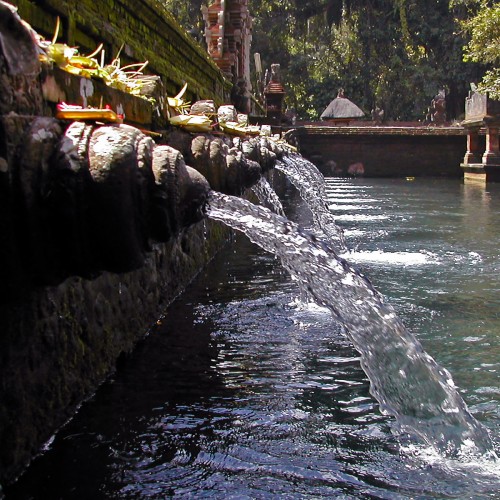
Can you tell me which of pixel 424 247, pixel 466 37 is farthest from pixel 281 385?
pixel 466 37

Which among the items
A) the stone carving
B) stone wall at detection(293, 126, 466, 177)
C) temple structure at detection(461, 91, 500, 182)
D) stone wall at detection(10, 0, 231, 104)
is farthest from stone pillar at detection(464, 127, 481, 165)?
stone wall at detection(10, 0, 231, 104)

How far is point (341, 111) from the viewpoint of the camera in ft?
111

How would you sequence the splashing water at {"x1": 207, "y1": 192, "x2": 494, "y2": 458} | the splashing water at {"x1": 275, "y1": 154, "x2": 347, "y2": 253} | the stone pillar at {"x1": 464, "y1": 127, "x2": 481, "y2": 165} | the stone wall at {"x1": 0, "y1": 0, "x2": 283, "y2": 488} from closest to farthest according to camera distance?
the stone wall at {"x1": 0, "y1": 0, "x2": 283, "y2": 488}
the splashing water at {"x1": 207, "y1": 192, "x2": 494, "y2": 458}
the splashing water at {"x1": 275, "y1": 154, "x2": 347, "y2": 253}
the stone pillar at {"x1": 464, "y1": 127, "x2": 481, "y2": 165}

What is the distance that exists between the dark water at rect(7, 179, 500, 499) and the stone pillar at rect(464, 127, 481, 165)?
63.5ft

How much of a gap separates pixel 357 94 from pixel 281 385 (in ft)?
115

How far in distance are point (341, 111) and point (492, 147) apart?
39.5 feet

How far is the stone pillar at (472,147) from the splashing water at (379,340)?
21877 mm

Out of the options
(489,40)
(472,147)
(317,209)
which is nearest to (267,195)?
(317,209)

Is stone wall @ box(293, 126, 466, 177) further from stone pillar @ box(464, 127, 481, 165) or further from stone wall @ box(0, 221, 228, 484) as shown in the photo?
stone wall @ box(0, 221, 228, 484)

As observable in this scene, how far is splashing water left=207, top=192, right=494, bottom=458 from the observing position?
3123 millimetres

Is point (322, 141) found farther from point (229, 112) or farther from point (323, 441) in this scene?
point (323, 441)

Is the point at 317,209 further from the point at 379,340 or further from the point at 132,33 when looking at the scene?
the point at 379,340

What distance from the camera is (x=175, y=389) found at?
356cm

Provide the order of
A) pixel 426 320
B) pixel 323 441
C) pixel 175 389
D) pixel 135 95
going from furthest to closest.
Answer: pixel 426 320 < pixel 135 95 < pixel 175 389 < pixel 323 441
